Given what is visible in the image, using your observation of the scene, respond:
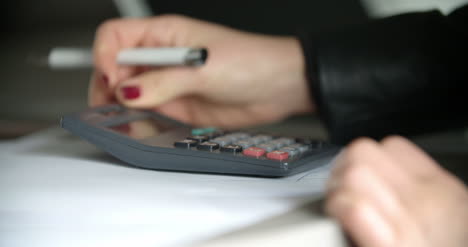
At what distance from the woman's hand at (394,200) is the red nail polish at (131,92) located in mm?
361

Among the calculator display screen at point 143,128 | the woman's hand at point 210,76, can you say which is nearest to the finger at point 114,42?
the woman's hand at point 210,76

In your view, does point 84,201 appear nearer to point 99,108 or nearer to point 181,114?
point 99,108

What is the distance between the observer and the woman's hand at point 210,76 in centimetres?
56

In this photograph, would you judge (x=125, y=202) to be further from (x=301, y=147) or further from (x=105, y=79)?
(x=105, y=79)

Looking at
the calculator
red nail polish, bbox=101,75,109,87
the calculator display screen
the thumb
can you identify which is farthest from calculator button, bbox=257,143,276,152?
red nail polish, bbox=101,75,109,87

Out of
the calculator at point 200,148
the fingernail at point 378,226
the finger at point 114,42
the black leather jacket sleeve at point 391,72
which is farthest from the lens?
the finger at point 114,42

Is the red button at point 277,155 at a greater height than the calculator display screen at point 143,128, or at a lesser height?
lesser

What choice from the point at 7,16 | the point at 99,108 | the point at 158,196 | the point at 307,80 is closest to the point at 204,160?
the point at 158,196

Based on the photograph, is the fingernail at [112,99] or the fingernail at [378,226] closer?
the fingernail at [378,226]

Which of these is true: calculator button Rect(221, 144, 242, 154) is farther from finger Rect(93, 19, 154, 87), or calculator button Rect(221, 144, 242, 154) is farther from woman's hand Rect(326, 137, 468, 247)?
finger Rect(93, 19, 154, 87)

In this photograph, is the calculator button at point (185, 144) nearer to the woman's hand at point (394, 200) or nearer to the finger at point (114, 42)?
the woman's hand at point (394, 200)

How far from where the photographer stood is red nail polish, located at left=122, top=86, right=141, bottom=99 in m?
0.55

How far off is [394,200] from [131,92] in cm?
40

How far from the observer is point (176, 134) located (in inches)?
16.4
